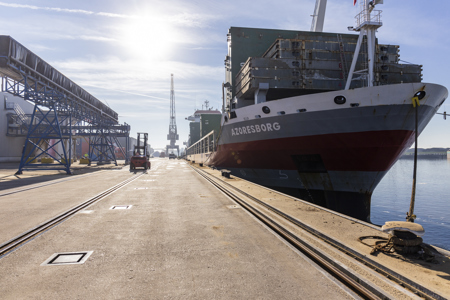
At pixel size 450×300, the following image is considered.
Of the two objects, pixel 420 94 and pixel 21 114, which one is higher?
pixel 21 114

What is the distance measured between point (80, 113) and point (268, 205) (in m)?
39.7

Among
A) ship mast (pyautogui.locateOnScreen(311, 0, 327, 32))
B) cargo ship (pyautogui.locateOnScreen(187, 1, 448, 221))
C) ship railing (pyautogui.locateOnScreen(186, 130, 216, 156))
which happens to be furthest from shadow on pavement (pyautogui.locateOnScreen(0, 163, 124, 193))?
ship mast (pyautogui.locateOnScreen(311, 0, 327, 32))

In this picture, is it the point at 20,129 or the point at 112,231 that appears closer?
the point at 112,231

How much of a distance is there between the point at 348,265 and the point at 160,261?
3.28 meters

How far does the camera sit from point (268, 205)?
399 inches

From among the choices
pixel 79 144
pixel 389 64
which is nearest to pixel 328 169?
pixel 389 64

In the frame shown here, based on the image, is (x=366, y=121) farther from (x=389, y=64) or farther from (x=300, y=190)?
(x=389, y=64)

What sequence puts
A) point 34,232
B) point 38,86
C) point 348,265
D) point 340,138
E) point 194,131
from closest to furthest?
point 348,265 → point 34,232 → point 340,138 → point 38,86 → point 194,131

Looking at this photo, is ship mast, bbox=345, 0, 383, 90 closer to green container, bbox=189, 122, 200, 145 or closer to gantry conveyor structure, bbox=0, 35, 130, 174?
gantry conveyor structure, bbox=0, 35, 130, 174

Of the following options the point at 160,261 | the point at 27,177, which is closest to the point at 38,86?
the point at 27,177

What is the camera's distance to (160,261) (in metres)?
5.10

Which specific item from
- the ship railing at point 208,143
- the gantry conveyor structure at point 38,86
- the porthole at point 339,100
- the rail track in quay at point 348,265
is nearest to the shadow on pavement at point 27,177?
the gantry conveyor structure at point 38,86

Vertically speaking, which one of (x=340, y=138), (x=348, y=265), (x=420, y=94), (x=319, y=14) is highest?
(x=319, y=14)

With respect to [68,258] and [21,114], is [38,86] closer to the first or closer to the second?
[68,258]
